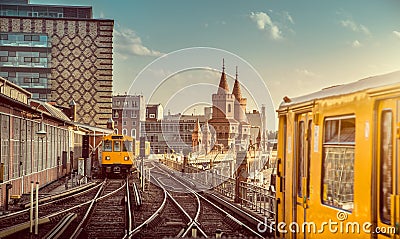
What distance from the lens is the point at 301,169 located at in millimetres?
8344

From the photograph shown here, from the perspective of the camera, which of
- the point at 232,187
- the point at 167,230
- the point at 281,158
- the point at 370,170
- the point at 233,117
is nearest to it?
the point at 370,170

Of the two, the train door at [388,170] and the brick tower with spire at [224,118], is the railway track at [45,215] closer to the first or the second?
the train door at [388,170]

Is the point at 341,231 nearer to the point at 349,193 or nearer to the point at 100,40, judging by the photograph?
the point at 349,193

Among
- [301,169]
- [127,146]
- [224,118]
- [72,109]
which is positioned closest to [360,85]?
[301,169]

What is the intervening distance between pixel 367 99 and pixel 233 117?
216ft

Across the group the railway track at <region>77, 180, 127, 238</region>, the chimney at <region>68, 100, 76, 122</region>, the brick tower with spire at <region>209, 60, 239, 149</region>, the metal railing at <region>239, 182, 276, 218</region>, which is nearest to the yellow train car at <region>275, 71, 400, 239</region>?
the metal railing at <region>239, 182, 276, 218</region>

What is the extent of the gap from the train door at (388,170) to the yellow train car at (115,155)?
30911 millimetres

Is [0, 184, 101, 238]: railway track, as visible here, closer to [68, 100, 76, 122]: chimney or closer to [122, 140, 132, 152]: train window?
[122, 140, 132, 152]: train window

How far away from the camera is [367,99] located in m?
6.25

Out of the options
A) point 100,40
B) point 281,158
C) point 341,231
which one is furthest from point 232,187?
point 100,40

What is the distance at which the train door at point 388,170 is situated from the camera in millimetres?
5371

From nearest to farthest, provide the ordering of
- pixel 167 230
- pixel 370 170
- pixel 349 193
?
pixel 370 170, pixel 349 193, pixel 167 230

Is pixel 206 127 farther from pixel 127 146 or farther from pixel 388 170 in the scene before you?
pixel 388 170

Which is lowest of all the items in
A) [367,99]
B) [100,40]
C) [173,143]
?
[173,143]
